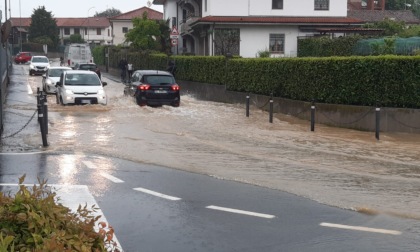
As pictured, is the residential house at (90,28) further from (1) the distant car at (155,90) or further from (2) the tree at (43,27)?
(1) the distant car at (155,90)

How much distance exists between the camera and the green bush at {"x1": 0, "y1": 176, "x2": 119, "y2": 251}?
11.7 feet

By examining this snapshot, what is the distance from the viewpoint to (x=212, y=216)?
8.48m

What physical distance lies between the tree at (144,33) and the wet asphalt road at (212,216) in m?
42.6

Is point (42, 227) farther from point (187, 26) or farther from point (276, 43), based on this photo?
point (187, 26)

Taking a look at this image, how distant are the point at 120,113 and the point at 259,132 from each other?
21.9 ft

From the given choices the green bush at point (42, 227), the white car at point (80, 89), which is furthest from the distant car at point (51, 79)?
the green bush at point (42, 227)

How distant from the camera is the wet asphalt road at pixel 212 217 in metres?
7.22

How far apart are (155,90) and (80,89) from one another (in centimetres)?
309

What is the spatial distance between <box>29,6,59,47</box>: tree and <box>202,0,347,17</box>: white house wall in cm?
6884

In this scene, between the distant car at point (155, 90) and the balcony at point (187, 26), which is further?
the balcony at point (187, 26)

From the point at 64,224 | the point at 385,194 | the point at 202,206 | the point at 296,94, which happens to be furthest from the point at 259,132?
the point at 64,224

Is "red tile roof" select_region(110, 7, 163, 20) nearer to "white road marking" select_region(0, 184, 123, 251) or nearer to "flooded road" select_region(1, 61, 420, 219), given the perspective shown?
"flooded road" select_region(1, 61, 420, 219)

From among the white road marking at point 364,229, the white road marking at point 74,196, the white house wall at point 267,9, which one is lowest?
the white road marking at point 364,229

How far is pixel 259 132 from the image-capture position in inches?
787
